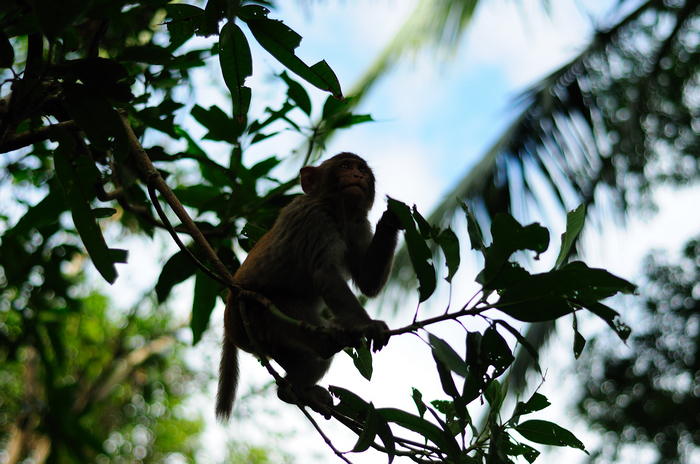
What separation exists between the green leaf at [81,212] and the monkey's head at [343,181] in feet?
4.73

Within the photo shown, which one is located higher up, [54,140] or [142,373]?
[142,373]

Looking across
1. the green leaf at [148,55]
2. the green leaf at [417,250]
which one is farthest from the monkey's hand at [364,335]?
the green leaf at [148,55]

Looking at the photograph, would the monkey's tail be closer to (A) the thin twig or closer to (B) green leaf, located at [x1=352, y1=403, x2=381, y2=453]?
(A) the thin twig

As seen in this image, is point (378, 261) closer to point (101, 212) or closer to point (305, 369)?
point (305, 369)

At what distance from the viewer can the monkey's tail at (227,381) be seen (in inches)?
A: 119

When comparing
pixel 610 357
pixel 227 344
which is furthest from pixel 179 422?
pixel 227 344

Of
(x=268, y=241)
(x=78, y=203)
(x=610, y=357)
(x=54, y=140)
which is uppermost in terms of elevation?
(x=610, y=357)

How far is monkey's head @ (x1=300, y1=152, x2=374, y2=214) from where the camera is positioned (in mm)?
3105

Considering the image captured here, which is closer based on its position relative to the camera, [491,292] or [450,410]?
[491,292]

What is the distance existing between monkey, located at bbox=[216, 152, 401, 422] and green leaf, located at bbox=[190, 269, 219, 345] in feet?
0.55

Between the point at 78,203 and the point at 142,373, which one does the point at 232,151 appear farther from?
the point at 142,373

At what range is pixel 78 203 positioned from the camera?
1.92 metres

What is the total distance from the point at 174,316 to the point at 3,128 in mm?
14590

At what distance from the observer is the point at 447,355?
1.47m
